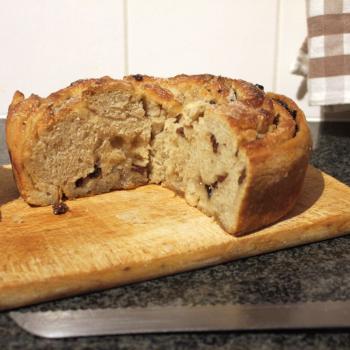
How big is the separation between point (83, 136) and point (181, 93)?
0.35 meters

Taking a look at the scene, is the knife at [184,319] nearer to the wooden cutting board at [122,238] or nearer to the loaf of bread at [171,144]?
the wooden cutting board at [122,238]

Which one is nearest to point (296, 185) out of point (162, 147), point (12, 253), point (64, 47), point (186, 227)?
point (186, 227)

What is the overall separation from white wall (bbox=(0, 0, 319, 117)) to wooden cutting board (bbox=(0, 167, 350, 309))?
83cm

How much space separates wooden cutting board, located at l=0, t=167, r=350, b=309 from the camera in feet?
3.68

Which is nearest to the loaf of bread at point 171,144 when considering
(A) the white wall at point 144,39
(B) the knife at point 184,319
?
(B) the knife at point 184,319

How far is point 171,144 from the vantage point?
5.37 ft

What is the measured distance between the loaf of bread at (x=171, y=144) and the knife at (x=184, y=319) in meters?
0.32

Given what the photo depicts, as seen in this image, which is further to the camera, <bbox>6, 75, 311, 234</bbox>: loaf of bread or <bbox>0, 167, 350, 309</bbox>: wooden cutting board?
<bbox>6, 75, 311, 234</bbox>: loaf of bread

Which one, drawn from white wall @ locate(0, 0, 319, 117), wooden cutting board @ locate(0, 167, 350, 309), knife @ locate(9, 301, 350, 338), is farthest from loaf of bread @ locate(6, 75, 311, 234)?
white wall @ locate(0, 0, 319, 117)

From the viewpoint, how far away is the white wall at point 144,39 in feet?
7.07

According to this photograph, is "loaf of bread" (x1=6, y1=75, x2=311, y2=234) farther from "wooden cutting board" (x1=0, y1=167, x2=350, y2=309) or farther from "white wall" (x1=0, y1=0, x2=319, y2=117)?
"white wall" (x1=0, y1=0, x2=319, y2=117)

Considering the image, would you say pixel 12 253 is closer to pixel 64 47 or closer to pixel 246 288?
pixel 246 288

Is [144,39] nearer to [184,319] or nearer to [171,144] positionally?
[171,144]

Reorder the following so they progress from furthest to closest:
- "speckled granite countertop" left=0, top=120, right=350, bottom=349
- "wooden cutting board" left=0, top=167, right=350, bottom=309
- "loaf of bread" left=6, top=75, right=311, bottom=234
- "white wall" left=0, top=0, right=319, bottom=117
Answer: "white wall" left=0, top=0, right=319, bottom=117, "loaf of bread" left=6, top=75, right=311, bottom=234, "wooden cutting board" left=0, top=167, right=350, bottom=309, "speckled granite countertop" left=0, top=120, right=350, bottom=349
